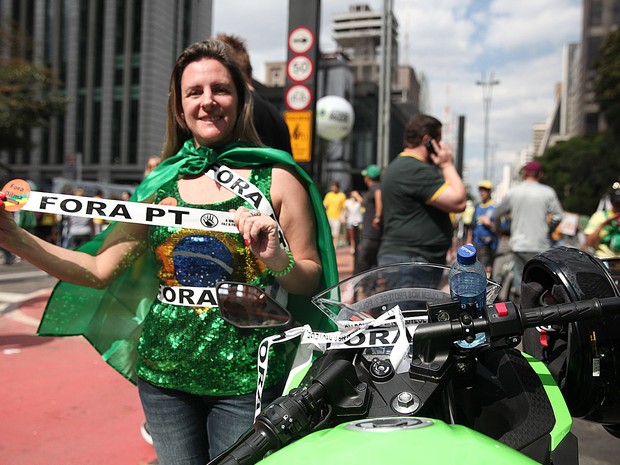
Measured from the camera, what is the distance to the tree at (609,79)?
35.4 metres

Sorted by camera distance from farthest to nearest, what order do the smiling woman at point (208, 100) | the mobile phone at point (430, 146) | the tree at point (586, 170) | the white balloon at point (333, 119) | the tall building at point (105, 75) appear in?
1. the tall building at point (105, 75)
2. the tree at point (586, 170)
3. the white balloon at point (333, 119)
4. the mobile phone at point (430, 146)
5. the smiling woman at point (208, 100)

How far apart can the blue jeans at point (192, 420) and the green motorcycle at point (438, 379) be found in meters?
0.47

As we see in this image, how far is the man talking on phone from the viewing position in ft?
13.2

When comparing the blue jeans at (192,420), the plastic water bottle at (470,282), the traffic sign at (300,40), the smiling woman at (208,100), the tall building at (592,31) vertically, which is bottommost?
the blue jeans at (192,420)

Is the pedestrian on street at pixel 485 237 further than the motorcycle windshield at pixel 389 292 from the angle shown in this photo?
Yes

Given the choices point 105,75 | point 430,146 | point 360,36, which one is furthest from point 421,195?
point 360,36

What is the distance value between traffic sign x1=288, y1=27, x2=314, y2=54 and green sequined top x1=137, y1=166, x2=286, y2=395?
398 centimetres

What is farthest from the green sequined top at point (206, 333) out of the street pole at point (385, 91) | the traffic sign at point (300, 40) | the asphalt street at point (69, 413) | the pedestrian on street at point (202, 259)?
the street pole at point (385, 91)

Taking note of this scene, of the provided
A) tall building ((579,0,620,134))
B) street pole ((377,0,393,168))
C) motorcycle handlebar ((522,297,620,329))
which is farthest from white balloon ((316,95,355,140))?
tall building ((579,0,620,134))

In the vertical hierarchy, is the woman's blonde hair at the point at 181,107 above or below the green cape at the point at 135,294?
above

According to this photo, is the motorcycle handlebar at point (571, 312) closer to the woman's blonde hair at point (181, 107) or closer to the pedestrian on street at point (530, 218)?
the woman's blonde hair at point (181, 107)

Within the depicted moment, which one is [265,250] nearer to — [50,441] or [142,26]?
[50,441]

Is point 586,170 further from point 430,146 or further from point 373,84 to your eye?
point 430,146

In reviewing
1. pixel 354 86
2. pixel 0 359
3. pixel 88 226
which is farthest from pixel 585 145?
pixel 0 359
